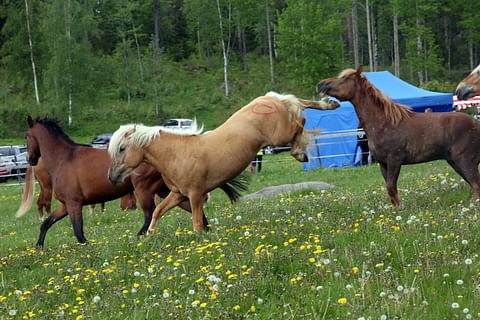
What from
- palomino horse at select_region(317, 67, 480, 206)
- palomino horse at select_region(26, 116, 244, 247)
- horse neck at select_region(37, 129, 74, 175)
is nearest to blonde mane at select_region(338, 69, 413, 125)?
palomino horse at select_region(317, 67, 480, 206)

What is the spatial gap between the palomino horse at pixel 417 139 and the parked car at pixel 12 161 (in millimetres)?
22665

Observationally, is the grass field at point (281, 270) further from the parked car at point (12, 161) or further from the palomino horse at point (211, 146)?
the parked car at point (12, 161)

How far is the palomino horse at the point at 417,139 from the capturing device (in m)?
9.05

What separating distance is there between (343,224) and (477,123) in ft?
9.93

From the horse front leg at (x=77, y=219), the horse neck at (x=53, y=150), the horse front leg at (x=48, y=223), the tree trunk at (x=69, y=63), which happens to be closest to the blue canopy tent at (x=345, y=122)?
the horse neck at (x=53, y=150)

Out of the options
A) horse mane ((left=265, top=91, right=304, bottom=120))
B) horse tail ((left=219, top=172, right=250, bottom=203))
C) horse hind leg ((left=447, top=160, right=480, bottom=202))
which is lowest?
horse tail ((left=219, top=172, right=250, bottom=203))

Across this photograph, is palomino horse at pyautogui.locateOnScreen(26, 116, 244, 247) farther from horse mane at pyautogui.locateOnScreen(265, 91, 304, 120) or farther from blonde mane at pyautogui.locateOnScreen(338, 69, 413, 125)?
blonde mane at pyautogui.locateOnScreen(338, 69, 413, 125)

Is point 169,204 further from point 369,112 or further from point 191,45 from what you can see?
point 191,45

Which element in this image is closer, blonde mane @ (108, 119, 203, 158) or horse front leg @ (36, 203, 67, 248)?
blonde mane @ (108, 119, 203, 158)

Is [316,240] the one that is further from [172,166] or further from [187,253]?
[172,166]

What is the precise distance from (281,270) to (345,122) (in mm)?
21258

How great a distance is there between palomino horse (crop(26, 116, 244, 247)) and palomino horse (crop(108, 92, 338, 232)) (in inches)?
56.4

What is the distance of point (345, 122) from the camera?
26.7m

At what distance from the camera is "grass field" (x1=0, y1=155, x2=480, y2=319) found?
488 centimetres
